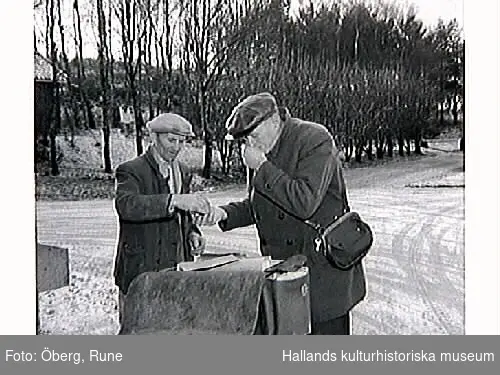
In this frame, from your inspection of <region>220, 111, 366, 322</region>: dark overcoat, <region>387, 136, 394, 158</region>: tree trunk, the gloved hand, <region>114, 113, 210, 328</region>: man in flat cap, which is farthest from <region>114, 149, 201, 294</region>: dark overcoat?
<region>387, 136, 394, 158</region>: tree trunk

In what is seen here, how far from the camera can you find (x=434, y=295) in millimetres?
2355

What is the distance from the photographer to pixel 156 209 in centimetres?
233

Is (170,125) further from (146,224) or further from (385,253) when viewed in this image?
(385,253)

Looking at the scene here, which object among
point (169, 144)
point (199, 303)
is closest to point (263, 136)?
point (169, 144)

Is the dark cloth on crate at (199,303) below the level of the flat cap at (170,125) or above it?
below

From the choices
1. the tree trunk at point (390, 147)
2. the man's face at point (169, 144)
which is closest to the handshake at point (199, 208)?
the man's face at point (169, 144)

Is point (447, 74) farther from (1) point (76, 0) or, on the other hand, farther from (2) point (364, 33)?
(1) point (76, 0)

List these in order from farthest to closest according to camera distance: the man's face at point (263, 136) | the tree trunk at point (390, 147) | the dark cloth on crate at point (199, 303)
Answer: the tree trunk at point (390, 147) < the man's face at point (263, 136) < the dark cloth on crate at point (199, 303)

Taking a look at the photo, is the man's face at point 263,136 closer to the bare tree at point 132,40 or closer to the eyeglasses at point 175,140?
the eyeglasses at point 175,140

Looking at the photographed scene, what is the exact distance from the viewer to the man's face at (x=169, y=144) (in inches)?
93.1

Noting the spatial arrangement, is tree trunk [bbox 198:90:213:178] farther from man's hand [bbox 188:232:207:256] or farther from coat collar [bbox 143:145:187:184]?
man's hand [bbox 188:232:207:256]

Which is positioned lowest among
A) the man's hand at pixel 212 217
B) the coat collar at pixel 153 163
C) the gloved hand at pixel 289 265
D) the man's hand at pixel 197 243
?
the gloved hand at pixel 289 265

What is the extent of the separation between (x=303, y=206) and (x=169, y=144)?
414 mm
